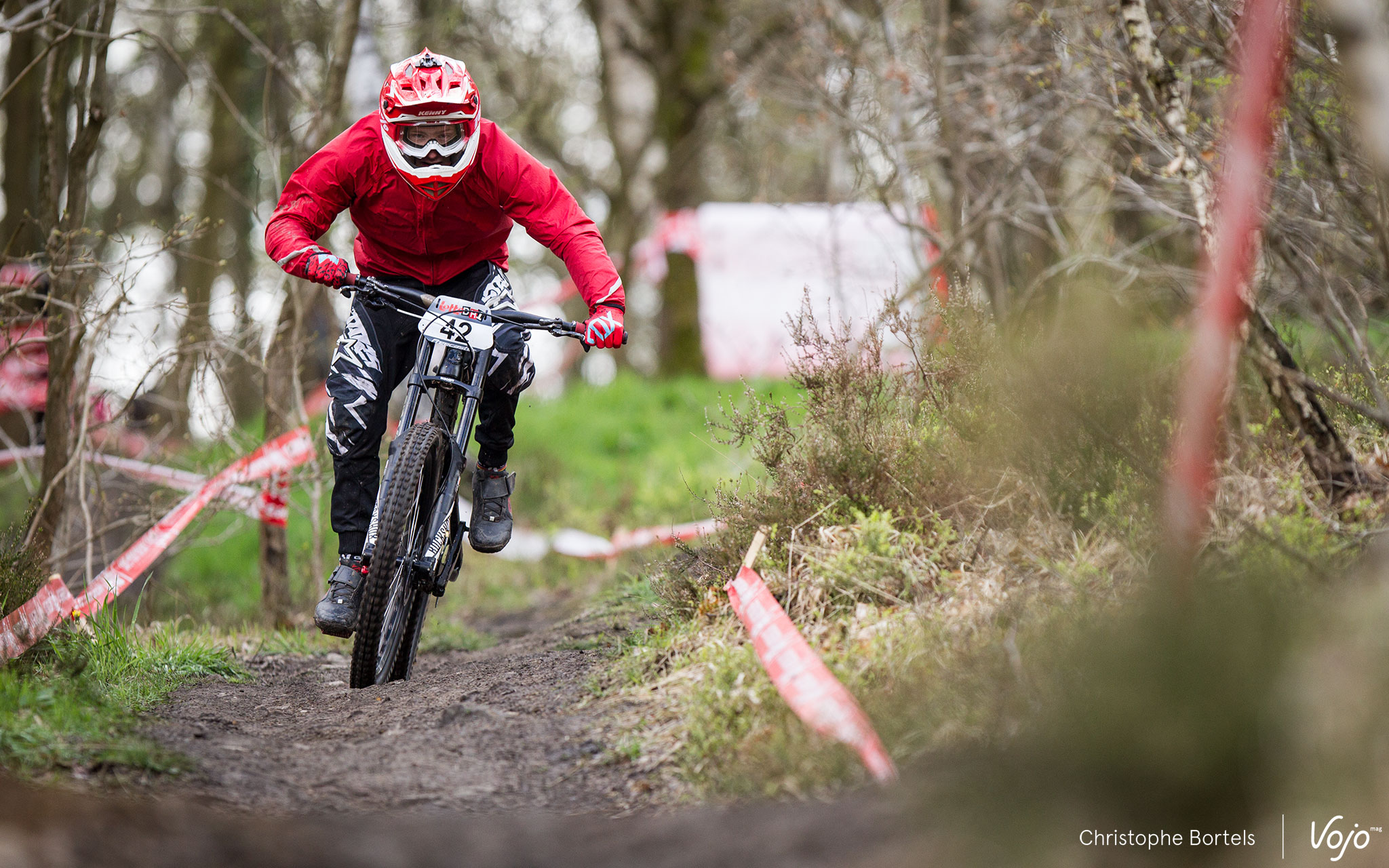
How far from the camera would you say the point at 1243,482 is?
157 inches

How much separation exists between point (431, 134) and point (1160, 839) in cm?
356

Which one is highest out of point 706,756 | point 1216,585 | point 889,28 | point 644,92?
point 644,92

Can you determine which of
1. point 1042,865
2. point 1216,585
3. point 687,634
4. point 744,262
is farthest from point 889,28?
point 1042,865

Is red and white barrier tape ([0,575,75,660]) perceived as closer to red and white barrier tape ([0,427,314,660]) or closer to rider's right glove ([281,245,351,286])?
red and white barrier tape ([0,427,314,660])

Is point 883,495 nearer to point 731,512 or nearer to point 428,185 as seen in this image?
point 731,512

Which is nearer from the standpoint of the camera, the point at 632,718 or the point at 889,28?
the point at 632,718

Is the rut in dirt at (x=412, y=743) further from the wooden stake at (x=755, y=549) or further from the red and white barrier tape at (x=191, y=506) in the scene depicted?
the red and white barrier tape at (x=191, y=506)

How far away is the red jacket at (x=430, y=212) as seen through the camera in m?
4.64

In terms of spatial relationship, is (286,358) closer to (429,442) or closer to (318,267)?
(318,267)

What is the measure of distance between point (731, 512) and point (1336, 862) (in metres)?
2.88

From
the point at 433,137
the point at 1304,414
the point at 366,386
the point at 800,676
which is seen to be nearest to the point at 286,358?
the point at 366,386

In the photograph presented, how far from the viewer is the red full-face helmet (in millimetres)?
4406

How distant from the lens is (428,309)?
4.46 metres

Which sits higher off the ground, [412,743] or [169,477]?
[169,477]
